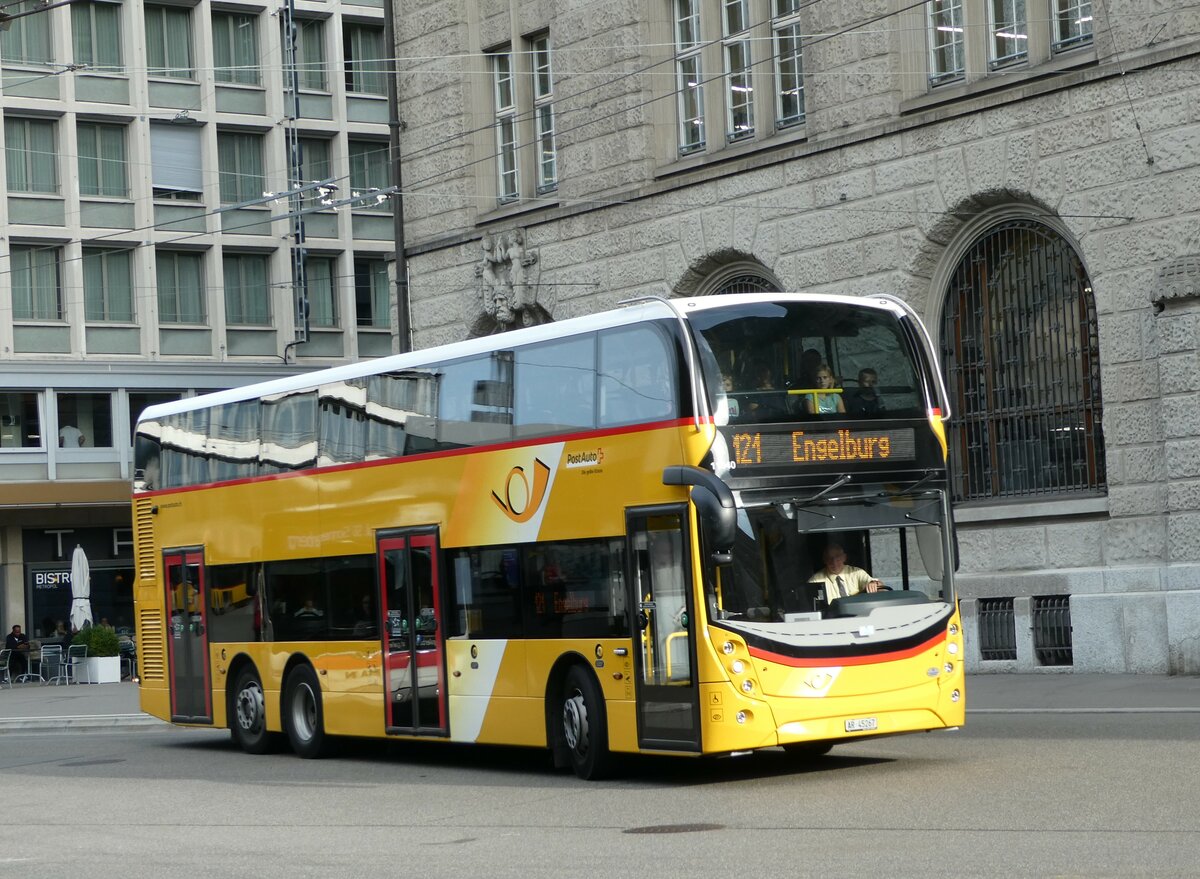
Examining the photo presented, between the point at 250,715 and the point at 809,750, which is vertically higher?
the point at 250,715

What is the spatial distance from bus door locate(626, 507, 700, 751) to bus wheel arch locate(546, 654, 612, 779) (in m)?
0.59

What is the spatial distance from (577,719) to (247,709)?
20.2 ft

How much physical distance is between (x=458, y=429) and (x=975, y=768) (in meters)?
5.24

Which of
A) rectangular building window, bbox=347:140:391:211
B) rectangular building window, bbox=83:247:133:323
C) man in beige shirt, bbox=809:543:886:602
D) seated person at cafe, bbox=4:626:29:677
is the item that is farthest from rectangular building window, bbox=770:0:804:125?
rectangular building window, bbox=347:140:391:211

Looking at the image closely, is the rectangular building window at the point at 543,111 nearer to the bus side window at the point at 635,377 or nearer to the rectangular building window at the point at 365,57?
the bus side window at the point at 635,377

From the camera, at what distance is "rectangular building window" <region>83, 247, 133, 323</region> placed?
47688mm

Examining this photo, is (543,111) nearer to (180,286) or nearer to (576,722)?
(576,722)

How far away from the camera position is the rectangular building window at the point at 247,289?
50094 mm

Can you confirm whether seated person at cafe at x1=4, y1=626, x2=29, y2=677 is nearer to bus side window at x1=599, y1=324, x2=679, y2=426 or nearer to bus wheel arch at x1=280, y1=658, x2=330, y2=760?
bus wheel arch at x1=280, y1=658, x2=330, y2=760

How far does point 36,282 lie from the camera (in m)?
46.9

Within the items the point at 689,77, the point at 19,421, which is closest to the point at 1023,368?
the point at 689,77

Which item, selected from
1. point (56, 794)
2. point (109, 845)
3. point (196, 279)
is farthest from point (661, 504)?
point (196, 279)

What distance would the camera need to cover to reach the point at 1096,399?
2253 centimetres

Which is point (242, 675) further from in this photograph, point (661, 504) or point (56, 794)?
point (661, 504)
